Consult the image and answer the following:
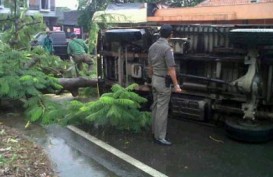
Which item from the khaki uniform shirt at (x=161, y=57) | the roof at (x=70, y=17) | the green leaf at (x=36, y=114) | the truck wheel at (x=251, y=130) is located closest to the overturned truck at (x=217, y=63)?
the truck wheel at (x=251, y=130)

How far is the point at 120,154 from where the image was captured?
5.91 m

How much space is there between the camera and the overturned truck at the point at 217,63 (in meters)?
6.30

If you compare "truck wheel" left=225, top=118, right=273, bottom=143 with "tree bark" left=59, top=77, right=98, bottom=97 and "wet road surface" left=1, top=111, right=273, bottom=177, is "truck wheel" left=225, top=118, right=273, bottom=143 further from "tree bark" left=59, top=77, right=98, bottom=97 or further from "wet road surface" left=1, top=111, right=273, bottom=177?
"tree bark" left=59, top=77, right=98, bottom=97

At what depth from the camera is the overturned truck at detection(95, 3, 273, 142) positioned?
248 inches

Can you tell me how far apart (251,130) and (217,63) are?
134 centimetres

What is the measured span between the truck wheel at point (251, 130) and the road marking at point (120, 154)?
1.79 metres

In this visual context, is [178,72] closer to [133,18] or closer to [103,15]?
[133,18]

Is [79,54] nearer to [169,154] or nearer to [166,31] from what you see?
[166,31]

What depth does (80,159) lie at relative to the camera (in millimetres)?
5727

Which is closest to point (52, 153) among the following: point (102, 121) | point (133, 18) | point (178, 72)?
point (102, 121)

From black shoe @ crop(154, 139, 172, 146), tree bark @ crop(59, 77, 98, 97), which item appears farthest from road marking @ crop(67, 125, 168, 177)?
tree bark @ crop(59, 77, 98, 97)

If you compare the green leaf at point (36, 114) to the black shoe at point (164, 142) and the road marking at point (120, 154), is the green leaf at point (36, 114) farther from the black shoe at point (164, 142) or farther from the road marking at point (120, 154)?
the black shoe at point (164, 142)

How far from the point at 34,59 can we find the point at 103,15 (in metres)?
1.97

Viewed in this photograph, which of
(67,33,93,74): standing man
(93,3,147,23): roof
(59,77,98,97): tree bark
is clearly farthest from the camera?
(67,33,93,74): standing man
